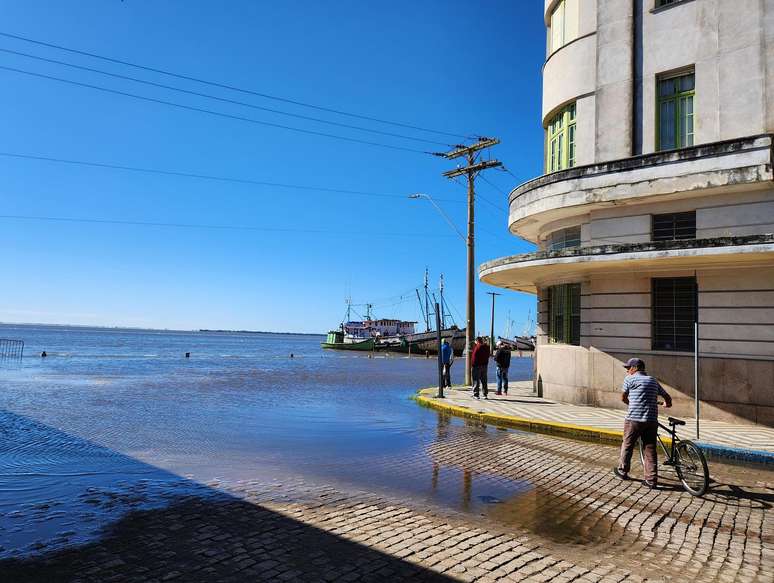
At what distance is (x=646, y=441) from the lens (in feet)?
26.1

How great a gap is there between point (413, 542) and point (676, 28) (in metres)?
14.5

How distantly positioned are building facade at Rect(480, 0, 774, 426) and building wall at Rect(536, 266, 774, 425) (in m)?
0.03

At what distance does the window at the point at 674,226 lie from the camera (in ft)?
45.1

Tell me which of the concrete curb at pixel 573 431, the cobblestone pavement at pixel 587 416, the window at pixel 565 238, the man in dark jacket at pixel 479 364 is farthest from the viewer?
the man in dark jacket at pixel 479 364

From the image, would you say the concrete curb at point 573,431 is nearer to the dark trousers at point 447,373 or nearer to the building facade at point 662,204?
the dark trousers at point 447,373

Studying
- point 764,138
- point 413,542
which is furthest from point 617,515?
point 764,138

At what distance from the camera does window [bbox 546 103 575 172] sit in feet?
54.5

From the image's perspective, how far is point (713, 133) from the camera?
44.2ft

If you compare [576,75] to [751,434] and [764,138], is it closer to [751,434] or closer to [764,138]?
[764,138]

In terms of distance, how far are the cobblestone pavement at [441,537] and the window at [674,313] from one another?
6.30m

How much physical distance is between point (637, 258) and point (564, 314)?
165 inches

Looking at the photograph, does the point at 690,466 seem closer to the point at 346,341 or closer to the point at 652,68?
the point at 652,68

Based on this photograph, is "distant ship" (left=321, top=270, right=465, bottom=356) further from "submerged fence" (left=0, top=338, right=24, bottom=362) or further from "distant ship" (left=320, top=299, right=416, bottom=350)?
"submerged fence" (left=0, top=338, right=24, bottom=362)

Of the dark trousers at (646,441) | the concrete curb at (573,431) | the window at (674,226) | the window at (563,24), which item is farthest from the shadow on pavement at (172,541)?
the window at (563,24)
